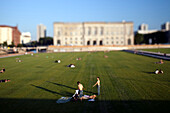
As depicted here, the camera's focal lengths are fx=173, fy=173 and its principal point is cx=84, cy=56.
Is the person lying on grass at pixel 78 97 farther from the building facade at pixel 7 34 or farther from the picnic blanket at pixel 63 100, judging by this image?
the building facade at pixel 7 34

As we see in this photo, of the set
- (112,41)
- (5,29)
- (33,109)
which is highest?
(5,29)

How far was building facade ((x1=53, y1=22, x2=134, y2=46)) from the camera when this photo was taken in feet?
453

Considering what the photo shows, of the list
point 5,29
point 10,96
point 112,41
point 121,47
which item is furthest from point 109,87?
point 5,29

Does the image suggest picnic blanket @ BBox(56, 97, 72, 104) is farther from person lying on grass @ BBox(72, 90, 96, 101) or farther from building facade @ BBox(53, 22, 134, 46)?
building facade @ BBox(53, 22, 134, 46)

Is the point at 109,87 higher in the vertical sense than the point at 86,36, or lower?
lower

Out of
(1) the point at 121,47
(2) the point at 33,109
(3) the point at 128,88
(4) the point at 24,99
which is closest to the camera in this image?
(2) the point at 33,109

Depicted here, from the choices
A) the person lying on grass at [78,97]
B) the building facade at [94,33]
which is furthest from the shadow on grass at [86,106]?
the building facade at [94,33]

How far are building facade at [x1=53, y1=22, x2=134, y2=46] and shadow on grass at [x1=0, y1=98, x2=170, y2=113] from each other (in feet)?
418

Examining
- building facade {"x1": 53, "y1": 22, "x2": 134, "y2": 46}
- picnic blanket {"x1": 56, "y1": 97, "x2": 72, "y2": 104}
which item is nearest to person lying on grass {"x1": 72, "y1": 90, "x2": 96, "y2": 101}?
picnic blanket {"x1": 56, "y1": 97, "x2": 72, "y2": 104}

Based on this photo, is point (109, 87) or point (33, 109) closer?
point (33, 109)

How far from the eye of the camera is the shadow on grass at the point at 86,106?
983 cm

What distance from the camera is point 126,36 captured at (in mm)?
137375

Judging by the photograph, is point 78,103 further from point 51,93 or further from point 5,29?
point 5,29

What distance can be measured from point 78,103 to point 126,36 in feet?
433
